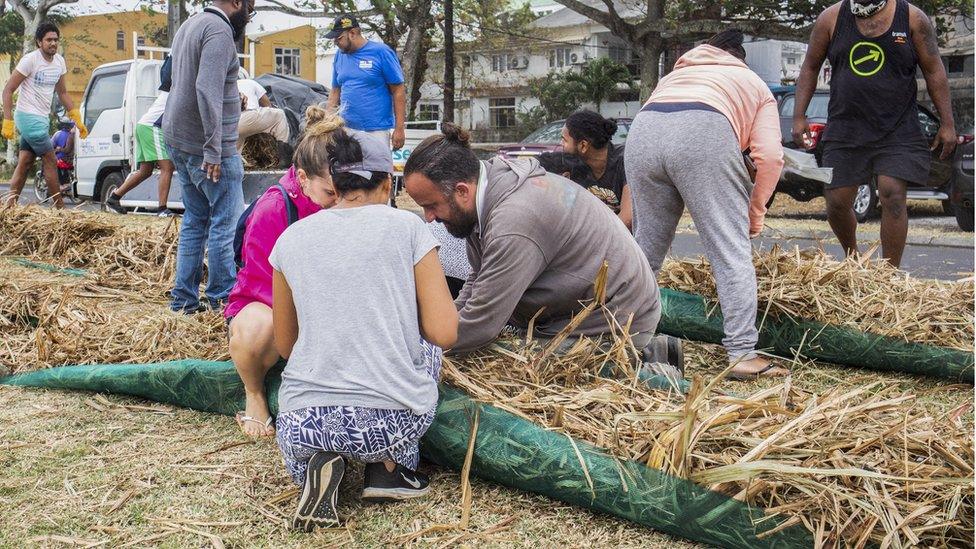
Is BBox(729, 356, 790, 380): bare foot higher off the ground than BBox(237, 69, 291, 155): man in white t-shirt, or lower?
lower

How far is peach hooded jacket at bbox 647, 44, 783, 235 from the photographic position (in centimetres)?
409

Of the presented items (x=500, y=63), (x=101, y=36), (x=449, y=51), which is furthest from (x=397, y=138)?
(x=101, y=36)

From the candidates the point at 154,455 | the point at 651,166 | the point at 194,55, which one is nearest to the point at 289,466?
the point at 154,455

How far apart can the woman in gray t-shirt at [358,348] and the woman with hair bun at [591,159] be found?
2.47 meters

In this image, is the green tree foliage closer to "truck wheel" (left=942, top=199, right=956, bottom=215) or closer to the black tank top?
"truck wheel" (left=942, top=199, right=956, bottom=215)

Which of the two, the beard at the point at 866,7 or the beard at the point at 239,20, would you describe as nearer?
the beard at the point at 866,7

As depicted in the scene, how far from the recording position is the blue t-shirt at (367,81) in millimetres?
7762

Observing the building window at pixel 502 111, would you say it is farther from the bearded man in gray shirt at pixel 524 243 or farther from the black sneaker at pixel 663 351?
the bearded man in gray shirt at pixel 524 243

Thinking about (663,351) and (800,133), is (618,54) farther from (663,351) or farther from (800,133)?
(663,351)

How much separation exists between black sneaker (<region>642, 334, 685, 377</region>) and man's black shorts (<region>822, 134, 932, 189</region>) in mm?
1694

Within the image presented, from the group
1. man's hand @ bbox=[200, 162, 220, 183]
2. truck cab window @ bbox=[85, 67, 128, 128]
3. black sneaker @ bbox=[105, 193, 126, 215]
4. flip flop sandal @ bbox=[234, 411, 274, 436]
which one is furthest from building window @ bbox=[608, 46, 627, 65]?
flip flop sandal @ bbox=[234, 411, 274, 436]

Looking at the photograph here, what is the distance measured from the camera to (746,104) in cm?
412

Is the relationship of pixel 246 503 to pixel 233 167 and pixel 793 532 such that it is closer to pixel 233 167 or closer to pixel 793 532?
pixel 793 532

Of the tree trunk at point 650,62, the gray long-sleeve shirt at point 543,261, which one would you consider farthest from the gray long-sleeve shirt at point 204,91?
the tree trunk at point 650,62
